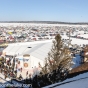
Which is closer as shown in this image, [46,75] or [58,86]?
[58,86]

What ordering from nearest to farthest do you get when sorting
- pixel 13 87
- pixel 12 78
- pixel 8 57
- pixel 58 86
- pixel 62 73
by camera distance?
pixel 58 86 → pixel 62 73 → pixel 13 87 → pixel 12 78 → pixel 8 57

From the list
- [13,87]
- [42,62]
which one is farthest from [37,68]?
[13,87]

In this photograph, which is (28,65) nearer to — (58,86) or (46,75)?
(46,75)

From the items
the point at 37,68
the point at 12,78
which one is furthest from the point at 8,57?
the point at 12,78

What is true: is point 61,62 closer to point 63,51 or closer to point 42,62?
point 63,51

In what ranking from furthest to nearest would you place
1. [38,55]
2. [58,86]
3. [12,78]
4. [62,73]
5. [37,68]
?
[38,55] → [37,68] → [12,78] → [62,73] → [58,86]

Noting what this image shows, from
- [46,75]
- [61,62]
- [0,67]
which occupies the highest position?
[61,62]

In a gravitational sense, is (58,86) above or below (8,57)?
above

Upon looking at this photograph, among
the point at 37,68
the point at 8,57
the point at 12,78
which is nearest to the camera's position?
the point at 12,78

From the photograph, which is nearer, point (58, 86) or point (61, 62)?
point (58, 86)
